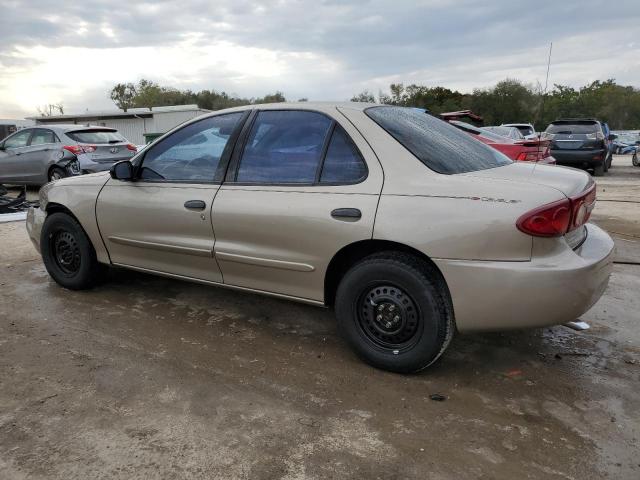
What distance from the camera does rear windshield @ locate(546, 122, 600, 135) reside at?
14.6 m

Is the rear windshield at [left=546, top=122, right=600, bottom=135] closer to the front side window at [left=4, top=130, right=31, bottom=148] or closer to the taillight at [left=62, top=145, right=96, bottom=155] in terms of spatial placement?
the taillight at [left=62, top=145, right=96, bottom=155]

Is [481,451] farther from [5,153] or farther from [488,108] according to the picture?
[488,108]

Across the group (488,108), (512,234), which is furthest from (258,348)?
(488,108)

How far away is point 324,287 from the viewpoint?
10.5 feet

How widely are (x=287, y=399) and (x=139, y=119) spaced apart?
4174 centimetres

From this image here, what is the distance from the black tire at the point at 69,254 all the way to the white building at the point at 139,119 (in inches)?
1350

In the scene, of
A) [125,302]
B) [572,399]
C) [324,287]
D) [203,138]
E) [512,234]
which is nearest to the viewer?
[512,234]

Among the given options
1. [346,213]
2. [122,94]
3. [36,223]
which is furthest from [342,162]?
[122,94]

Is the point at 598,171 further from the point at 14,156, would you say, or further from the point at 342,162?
the point at 14,156

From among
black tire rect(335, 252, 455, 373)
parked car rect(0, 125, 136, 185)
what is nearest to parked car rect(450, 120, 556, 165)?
black tire rect(335, 252, 455, 373)

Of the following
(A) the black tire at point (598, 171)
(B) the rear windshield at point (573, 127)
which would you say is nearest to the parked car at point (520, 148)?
(B) the rear windshield at point (573, 127)

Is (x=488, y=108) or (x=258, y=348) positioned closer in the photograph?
(x=258, y=348)

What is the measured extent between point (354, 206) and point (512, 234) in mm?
878

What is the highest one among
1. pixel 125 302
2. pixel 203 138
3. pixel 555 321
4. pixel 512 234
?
pixel 203 138
